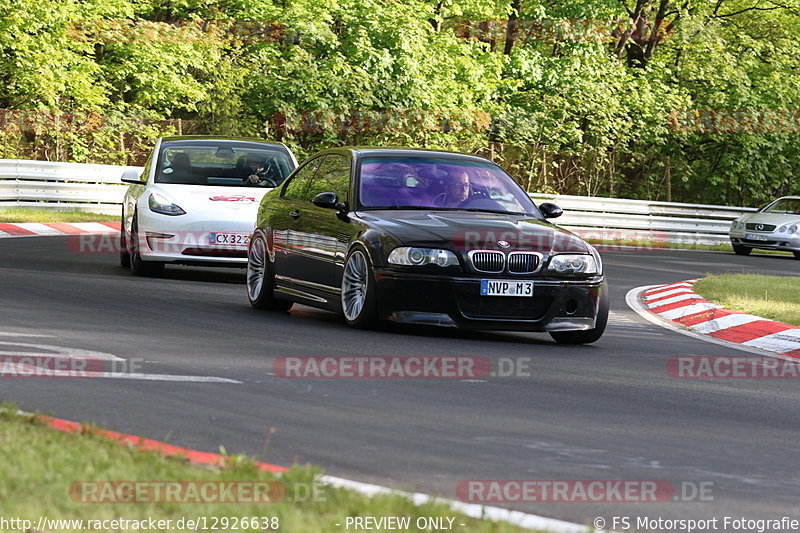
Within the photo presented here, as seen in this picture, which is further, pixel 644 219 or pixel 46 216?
pixel 644 219

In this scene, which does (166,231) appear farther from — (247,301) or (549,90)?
(549,90)

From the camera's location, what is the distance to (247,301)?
13.4 m

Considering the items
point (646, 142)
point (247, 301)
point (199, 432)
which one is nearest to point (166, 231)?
point (247, 301)

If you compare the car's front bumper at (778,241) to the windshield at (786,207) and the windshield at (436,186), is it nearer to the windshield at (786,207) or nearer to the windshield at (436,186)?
the windshield at (786,207)

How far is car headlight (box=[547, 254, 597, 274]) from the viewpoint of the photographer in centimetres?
1058

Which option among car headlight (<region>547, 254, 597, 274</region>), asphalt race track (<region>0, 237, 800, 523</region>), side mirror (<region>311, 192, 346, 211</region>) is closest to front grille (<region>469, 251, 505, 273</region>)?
car headlight (<region>547, 254, 597, 274</region>)

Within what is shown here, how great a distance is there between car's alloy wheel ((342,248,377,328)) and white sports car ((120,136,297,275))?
4.11 m

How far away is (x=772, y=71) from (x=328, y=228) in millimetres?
32643

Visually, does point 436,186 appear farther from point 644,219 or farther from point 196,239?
point 644,219

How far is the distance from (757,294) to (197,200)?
6612 mm

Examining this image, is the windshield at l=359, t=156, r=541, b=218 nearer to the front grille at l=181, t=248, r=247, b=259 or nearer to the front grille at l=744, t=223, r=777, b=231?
the front grille at l=181, t=248, r=247, b=259

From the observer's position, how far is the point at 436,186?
1166 cm

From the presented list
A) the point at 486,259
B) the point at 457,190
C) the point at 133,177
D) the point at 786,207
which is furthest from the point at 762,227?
the point at 486,259

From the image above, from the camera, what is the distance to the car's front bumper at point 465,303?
1036cm
